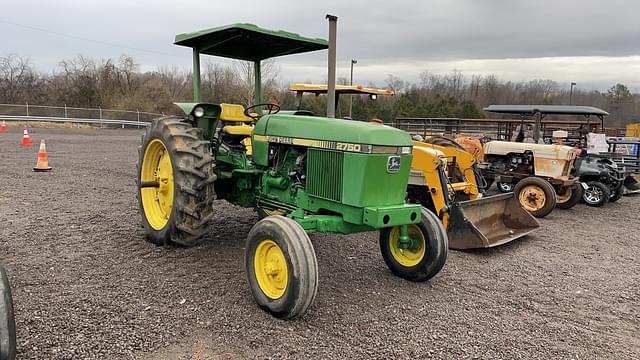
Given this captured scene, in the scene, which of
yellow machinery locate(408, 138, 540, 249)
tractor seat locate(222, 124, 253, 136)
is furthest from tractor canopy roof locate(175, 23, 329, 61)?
yellow machinery locate(408, 138, 540, 249)

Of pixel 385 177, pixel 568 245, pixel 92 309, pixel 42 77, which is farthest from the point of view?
pixel 42 77

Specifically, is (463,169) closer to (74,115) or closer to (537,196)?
(537,196)

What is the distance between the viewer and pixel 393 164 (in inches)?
155

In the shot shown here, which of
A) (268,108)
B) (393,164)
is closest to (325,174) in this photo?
(393,164)

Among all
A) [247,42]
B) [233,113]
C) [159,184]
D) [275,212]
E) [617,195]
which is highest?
[247,42]

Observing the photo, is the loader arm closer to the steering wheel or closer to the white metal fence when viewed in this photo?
the steering wheel

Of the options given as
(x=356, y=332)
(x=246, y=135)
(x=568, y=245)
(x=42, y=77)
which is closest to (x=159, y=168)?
(x=246, y=135)

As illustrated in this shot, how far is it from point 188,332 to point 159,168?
2.56 m

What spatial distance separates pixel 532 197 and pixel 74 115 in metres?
30.2

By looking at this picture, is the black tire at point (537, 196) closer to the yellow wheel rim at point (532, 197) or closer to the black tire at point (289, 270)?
the yellow wheel rim at point (532, 197)

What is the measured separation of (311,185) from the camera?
4.19 metres

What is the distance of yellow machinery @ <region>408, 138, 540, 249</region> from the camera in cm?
573

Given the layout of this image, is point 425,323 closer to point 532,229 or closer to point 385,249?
point 385,249

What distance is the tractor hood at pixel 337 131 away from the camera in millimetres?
3791
